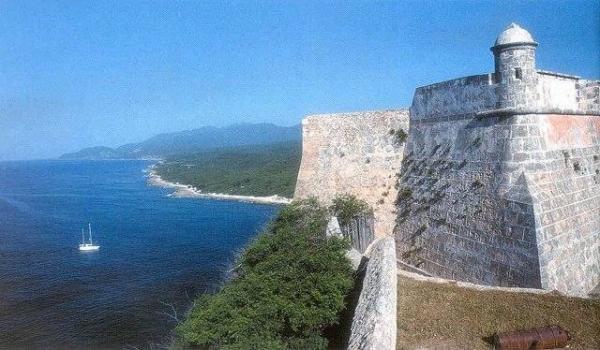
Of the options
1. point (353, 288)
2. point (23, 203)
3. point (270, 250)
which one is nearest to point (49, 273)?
point (270, 250)

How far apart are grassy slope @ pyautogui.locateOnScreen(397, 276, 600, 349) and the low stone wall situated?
0.58 metres

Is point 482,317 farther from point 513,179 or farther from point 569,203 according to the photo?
point 569,203

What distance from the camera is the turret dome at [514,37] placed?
31.0ft

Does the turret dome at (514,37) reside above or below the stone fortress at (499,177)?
above

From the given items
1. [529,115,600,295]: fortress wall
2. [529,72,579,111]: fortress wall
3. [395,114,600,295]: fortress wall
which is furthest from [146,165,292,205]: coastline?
[529,72,579,111]: fortress wall

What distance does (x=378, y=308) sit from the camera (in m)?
7.17

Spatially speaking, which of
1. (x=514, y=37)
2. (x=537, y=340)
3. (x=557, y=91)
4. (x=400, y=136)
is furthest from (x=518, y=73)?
(x=537, y=340)

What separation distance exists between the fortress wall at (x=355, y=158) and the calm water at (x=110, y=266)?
58.5 feet

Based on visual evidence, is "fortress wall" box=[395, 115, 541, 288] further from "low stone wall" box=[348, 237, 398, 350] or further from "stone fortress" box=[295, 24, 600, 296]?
"low stone wall" box=[348, 237, 398, 350]

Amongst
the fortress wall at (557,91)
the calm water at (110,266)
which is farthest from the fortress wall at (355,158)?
the calm water at (110,266)

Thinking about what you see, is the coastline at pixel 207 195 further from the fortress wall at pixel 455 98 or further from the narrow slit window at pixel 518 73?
the narrow slit window at pixel 518 73

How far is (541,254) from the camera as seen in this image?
9.13 metres

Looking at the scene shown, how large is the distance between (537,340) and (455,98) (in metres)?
6.07

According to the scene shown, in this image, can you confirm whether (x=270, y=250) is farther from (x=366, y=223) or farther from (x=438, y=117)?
(x=438, y=117)
